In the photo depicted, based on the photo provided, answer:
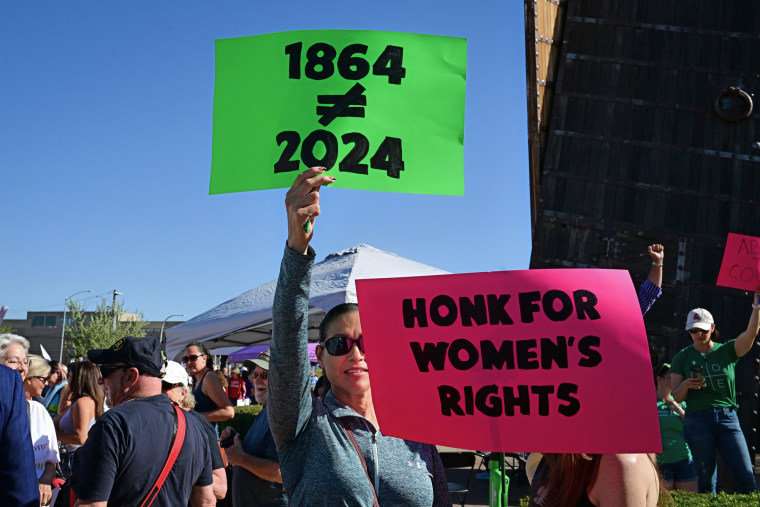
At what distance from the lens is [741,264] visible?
752 centimetres

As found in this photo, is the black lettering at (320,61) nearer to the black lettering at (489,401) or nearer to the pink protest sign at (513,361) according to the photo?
the pink protest sign at (513,361)

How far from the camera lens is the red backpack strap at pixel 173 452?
3646mm

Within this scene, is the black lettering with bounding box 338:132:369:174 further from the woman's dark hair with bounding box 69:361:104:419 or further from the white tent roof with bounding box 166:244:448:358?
the white tent roof with bounding box 166:244:448:358

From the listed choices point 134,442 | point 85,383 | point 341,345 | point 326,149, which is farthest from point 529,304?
Result: point 85,383

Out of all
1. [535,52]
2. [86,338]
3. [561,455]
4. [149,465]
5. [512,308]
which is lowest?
[86,338]

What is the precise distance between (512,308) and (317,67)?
1463 millimetres

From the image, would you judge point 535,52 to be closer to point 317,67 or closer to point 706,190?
point 706,190

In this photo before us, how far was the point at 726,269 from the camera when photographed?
7492 mm

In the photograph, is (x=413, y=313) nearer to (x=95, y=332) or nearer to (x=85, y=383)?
(x=85, y=383)

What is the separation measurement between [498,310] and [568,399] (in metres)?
0.33

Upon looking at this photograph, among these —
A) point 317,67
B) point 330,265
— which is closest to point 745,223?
point 330,265

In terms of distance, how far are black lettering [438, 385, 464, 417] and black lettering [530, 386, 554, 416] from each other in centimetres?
23

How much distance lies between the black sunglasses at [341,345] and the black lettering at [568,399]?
67cm

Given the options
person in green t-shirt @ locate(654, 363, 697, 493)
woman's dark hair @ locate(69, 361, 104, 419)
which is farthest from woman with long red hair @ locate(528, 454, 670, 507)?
woman's dark hair @ locate(69, 361, 104, 419)
